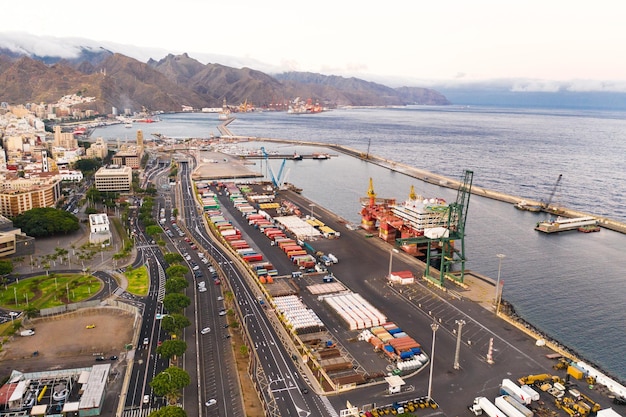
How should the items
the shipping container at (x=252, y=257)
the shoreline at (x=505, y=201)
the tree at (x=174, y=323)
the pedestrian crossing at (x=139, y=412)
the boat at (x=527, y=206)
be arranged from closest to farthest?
the pedestrian crossing at (x=139, y=412) < the tree at (x=174, y=323) < the shoreline at (x=505, y=201) < the shipping container at (x=252, y=257) < the boat at (x=527, y=206)

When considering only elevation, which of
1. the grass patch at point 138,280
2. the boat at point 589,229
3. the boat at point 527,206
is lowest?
the grass patch at point 138,280

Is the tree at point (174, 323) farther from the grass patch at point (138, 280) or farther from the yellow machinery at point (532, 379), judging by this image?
the yellow machinery at point (532, 379)

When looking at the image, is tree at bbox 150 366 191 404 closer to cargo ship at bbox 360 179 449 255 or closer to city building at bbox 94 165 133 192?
cargo ship at bbox 360 179 449 255

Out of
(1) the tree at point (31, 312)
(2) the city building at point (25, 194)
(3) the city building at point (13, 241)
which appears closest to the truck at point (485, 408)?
(1) the tree at point (31, 312)

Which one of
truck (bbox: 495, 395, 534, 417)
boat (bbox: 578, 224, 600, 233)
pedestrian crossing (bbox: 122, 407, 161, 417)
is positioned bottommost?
pedestrian crossing (bbox: 122, 407, 161, 417)

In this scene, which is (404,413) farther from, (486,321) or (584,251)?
(584,251)

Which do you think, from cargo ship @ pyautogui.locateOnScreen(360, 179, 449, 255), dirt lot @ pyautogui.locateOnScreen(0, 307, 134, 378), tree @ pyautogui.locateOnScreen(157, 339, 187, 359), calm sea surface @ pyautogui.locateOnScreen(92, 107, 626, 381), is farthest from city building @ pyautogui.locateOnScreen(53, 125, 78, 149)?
tree @ pyautogui.locateOnScreen(157, 339, 187, 359)
